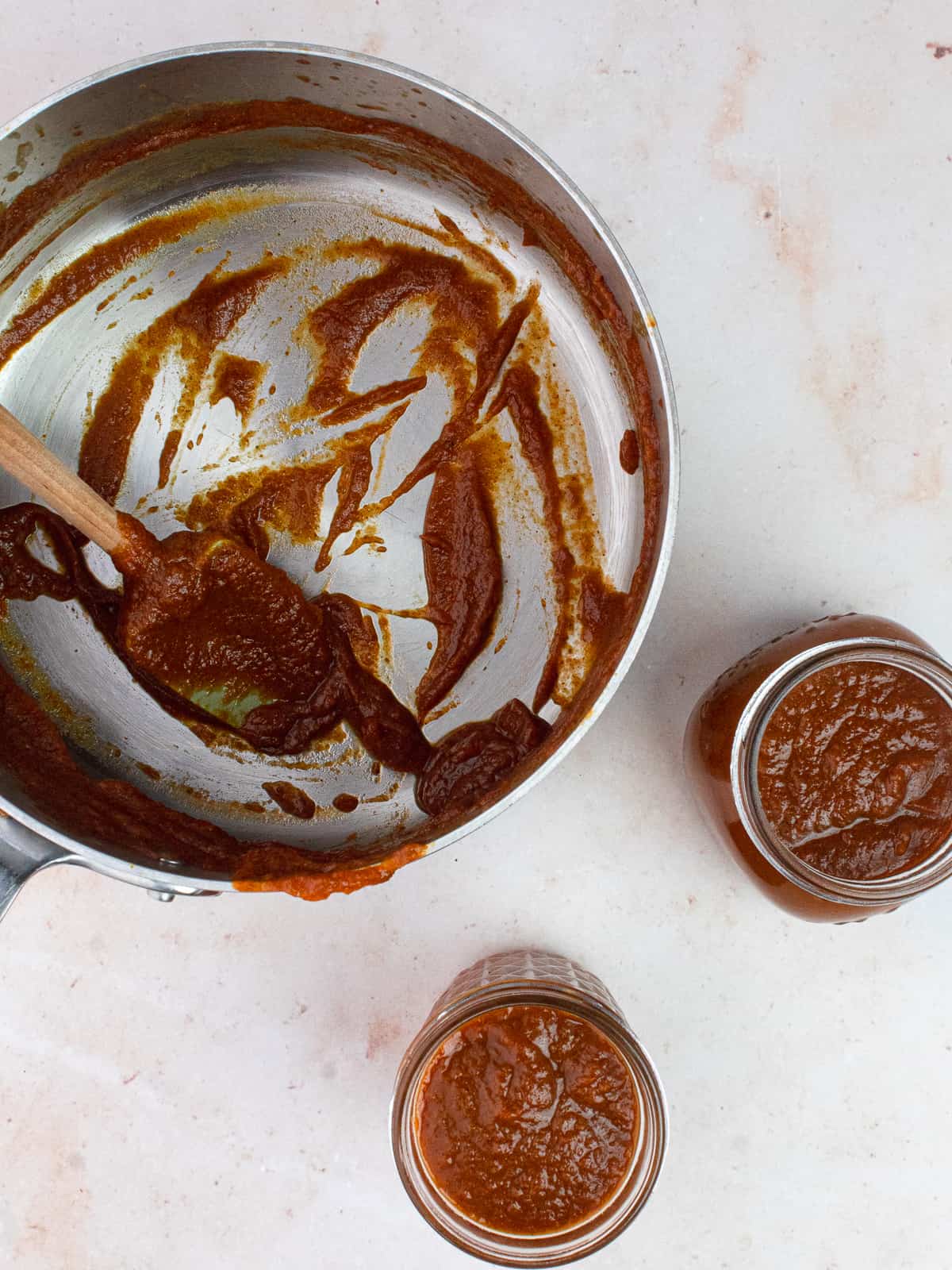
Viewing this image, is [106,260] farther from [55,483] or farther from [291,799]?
[291,799]

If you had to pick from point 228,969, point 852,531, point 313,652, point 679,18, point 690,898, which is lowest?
point 228,969

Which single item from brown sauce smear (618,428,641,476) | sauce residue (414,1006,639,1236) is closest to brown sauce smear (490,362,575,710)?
brown sauce smear (618,428,641,476)

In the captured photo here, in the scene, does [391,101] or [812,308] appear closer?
[391,101]

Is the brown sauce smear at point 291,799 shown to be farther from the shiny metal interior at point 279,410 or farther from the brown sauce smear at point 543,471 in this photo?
the brown sauce smear at point 543,471

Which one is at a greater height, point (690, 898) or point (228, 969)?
point (690, 898)

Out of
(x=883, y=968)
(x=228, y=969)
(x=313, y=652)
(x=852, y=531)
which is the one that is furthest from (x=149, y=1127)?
(x=852, y=531)

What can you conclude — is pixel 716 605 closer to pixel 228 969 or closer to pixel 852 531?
pixel 852 531
